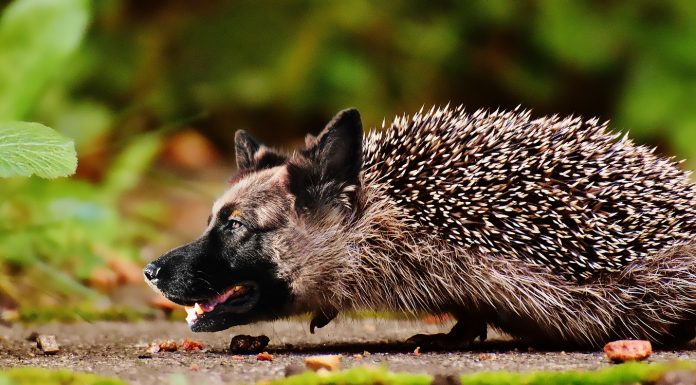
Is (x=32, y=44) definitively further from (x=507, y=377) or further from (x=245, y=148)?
(x=507, y=377)

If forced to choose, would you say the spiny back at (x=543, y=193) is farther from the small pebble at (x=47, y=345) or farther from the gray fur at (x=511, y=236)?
the small pebble at (x=47, y=345)

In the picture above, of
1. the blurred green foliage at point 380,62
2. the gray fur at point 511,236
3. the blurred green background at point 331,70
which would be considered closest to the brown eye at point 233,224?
the gray fur at point 511,236

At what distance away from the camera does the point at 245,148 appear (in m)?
6.17

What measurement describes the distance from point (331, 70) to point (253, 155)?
838cm

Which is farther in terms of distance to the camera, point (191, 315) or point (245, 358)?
point (191, 315)

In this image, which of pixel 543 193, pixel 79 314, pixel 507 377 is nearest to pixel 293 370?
pixel 507 377

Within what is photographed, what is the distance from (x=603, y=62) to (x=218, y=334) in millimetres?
9233

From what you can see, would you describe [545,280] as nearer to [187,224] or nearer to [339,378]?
A: [339,378]

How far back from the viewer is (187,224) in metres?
11.5

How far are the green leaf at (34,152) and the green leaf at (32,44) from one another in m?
3.02

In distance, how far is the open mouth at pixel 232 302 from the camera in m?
5.54

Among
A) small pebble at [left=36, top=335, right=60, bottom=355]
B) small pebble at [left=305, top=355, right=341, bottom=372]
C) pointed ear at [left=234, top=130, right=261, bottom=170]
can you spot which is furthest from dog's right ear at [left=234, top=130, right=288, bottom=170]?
small pebble at [left=305, top=355, right=341, bottom=372]

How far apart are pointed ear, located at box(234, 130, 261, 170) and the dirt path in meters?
1.15

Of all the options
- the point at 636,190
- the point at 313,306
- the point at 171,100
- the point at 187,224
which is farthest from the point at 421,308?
the point at 171,100
